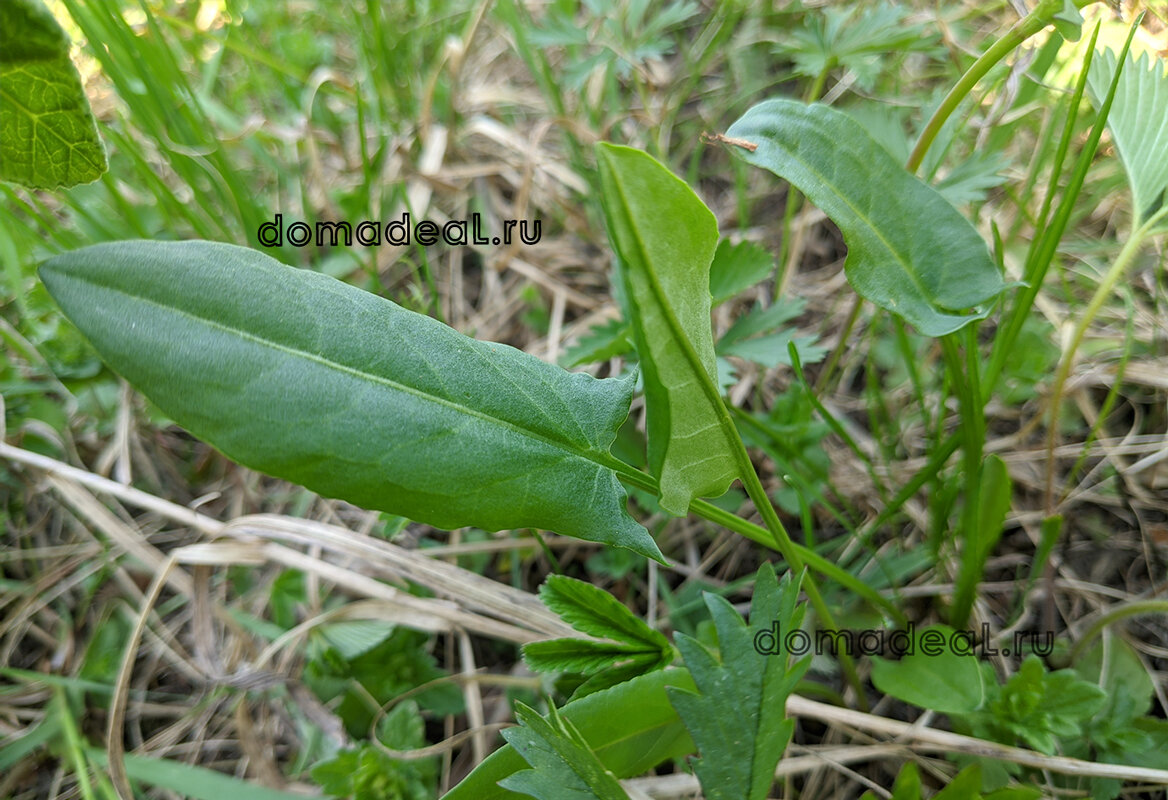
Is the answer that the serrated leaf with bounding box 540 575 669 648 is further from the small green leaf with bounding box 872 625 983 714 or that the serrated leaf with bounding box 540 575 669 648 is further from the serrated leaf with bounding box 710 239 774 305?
the serrated leaf with bounding box 710 239 774 305

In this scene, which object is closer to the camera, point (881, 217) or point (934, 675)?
point (881, 217)

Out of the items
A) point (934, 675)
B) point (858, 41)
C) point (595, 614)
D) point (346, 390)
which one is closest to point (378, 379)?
point (346, 390)

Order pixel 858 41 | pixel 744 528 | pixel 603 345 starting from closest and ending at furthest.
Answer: pixel 744 528
pixel 603 345
pixel 858 41

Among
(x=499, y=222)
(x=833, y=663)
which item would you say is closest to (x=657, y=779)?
(x=833, y=663)

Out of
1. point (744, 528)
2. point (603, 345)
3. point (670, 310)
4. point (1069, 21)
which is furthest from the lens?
point (603, 345)

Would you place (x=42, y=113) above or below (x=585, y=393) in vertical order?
above

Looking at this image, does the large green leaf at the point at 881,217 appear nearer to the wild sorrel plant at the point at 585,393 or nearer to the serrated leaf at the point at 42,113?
the wild sorrel plant at the point at 585,393

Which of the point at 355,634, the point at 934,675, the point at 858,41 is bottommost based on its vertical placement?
the point at 355,634

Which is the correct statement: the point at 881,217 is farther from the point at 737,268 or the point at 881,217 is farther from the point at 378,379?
the point at 378,379
